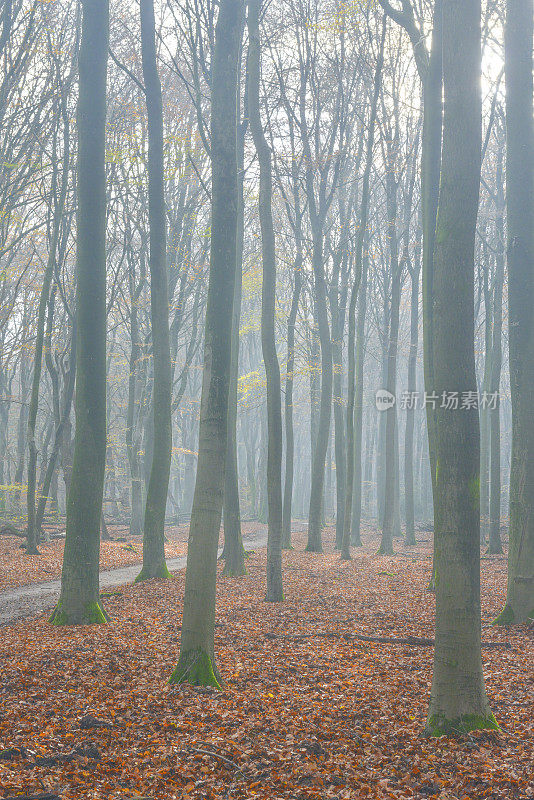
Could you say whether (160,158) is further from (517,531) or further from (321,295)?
(517,531)

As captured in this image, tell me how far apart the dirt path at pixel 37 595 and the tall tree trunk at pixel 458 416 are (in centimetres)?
611

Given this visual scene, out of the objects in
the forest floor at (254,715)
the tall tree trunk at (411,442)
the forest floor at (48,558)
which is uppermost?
the tall tree trunk at (411,442)

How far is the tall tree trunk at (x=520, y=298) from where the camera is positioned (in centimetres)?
743

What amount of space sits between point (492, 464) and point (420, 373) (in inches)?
1261

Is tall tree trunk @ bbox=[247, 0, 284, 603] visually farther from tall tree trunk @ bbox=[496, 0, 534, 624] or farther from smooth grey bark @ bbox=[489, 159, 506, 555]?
smooth grey bark @ bbox=[489, 159, 506, 555]

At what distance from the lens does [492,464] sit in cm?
1452

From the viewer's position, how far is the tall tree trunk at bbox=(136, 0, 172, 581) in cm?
1120

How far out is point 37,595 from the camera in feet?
33.3

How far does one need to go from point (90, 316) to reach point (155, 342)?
348 centimetres

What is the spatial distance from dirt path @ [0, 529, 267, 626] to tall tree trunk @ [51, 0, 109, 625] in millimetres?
1211

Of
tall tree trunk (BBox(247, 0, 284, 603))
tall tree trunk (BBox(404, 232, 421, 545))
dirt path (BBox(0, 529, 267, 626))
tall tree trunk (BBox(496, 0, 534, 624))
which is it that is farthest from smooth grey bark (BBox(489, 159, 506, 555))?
dirt path (BBox(0, 529, 267, 626))

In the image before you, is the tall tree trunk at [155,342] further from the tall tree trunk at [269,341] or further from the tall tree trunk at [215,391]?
the tall tree trunk at [215,391]

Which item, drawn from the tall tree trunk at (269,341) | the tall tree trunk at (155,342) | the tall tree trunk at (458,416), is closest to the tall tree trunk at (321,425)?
the tall tree trunk at (155,342)

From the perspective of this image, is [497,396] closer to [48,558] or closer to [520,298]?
[520,298]
